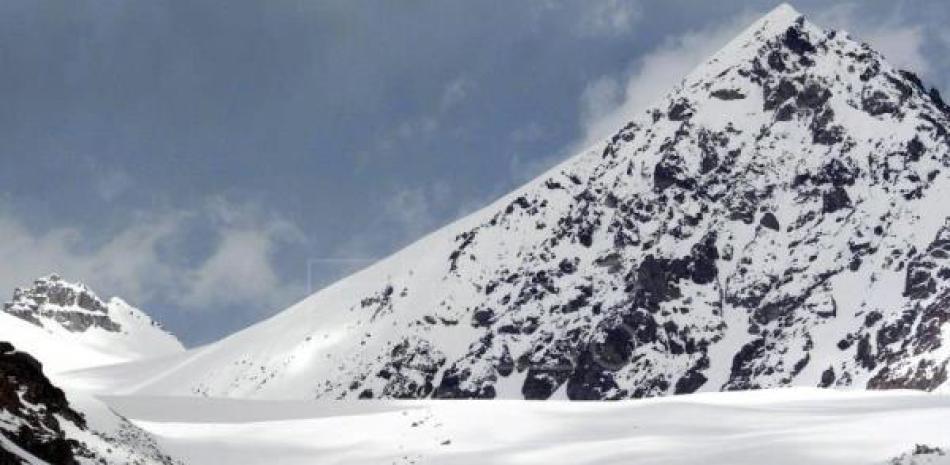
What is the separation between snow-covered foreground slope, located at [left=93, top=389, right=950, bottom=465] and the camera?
31.2m

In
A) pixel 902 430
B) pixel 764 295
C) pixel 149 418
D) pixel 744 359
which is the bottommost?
pixel 902 430

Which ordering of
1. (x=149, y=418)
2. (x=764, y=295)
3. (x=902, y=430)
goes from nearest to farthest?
(x=902, y=430), (x=149, y=418), (x=764, y=295)

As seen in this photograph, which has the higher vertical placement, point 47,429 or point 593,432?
point 593,432

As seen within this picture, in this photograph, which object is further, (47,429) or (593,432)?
(593,432)

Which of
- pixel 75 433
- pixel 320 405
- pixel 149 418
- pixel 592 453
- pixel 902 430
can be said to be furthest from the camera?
pixel 320 405

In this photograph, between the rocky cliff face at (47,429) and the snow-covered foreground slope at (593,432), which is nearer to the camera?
the rocky cliff face at (47,429)

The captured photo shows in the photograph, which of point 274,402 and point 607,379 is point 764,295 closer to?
point 607,379

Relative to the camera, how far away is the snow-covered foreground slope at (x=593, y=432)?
102ft

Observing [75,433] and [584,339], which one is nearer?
[75,433]

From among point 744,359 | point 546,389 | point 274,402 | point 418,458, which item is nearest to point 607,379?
point 546,389

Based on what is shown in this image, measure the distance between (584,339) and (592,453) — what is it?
160486mm

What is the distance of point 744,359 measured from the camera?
579 feet

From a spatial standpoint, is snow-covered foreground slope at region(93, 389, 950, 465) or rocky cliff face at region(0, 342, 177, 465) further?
snow-covered foreground slope at region(93, 389, 950, 465)

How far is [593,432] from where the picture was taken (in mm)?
39438
